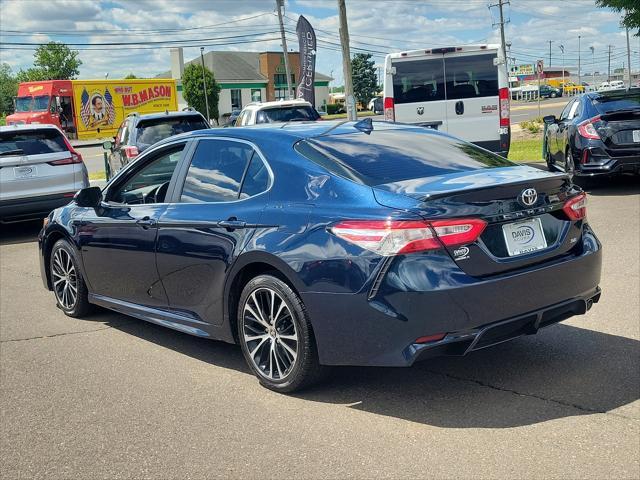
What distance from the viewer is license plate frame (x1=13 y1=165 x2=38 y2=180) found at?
11.4m

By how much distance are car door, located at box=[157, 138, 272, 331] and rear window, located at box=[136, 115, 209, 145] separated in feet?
29.4

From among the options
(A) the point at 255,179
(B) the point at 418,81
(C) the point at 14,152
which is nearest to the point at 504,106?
(B) the point at 418,81

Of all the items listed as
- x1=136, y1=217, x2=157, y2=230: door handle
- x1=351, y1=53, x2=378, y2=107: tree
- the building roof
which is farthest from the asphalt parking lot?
x1=351, y1=53, x2=378, y2=107: tree

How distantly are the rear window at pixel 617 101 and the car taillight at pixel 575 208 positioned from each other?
312 inches

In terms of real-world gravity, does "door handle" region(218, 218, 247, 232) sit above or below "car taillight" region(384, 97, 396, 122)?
below

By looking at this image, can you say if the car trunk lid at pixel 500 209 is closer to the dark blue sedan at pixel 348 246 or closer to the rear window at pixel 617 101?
the dark blue sedan at pixel 348 246

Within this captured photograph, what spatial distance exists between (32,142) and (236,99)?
79.7 m

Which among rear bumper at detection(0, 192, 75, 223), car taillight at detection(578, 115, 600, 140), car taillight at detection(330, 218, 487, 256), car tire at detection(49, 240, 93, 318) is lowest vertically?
car tire at detection(49, 240, 93, 318)

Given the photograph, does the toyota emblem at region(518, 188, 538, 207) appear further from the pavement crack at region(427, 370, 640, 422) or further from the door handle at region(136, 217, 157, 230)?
the door handle at region(136, 217, 157, 230)

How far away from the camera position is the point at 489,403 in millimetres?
4266

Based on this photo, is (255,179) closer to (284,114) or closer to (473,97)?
(473,97)

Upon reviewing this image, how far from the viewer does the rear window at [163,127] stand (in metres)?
14.1

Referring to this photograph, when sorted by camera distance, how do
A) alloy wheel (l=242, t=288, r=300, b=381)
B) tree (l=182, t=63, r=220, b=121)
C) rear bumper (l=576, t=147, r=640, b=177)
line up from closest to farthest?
1. alloy wheel (l=242, t=288, r=300, b=381)
2. rear bumper (l=576, t=147, r=640, b=177)
3. tree (l=182, t=63, r=220, b=121)

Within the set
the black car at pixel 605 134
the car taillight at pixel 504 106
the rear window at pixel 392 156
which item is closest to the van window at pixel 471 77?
the car taillight at pixel 504 106
